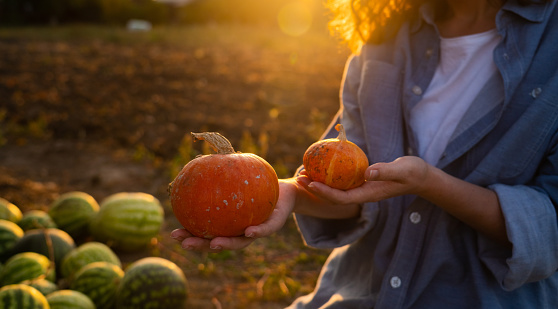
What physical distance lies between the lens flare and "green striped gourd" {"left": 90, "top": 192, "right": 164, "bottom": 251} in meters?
27.4

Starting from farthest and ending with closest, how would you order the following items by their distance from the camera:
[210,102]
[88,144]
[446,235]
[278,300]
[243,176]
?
[210,102] < [88,144] < [278,300] < [446,235] < [243,176]

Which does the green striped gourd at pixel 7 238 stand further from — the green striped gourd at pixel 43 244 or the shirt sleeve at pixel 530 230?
the shirt sleeve at pixel 530 230

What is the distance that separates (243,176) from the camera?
1.97 metres

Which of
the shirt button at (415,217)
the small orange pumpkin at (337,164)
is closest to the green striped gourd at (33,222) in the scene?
the small orange pumpkin at (337,164)

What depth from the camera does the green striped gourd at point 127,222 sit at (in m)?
4.25

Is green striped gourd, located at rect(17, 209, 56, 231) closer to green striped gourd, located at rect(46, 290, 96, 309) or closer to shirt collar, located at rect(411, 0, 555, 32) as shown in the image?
green striped gourd, located at rect(46, 290, 96, 309)

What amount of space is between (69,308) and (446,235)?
2353mm

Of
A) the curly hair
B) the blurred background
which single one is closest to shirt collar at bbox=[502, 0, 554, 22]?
the curly hair

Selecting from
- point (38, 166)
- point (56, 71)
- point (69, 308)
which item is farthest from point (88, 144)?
point (56, 71)

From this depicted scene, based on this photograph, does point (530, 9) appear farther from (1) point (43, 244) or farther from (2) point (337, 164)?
(1) point (43, 244)

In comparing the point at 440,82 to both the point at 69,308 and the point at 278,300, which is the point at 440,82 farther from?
the point at 69,308

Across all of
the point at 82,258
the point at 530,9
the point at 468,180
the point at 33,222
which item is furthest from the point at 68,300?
the point at 530,9

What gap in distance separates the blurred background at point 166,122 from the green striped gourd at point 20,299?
4.01 ft

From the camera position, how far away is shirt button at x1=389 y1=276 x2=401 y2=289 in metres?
2.25
